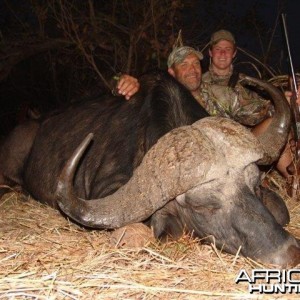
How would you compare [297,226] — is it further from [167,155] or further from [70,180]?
[70,180]

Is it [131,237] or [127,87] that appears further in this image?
[127,87]

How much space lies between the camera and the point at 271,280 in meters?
2.68

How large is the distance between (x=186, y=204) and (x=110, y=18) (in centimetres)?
716

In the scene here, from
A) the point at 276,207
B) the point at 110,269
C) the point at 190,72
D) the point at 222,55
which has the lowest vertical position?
the point at 276,207

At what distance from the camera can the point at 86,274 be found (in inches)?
109

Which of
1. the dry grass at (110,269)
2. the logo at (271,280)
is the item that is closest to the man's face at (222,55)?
the dry grass at (110,269)

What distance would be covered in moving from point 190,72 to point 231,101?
2.19ft

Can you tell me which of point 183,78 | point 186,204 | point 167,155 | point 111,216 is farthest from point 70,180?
point 183,78

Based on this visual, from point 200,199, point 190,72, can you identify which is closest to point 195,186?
point 200,199

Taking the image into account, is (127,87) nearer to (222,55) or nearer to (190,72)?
(190,72)

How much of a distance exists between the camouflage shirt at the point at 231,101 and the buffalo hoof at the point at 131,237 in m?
2.87

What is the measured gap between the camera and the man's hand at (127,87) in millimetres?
4844

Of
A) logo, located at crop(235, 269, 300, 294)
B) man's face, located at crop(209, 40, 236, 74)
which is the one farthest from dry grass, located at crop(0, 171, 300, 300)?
man's face, located at crop(209, 40, 236, 74)

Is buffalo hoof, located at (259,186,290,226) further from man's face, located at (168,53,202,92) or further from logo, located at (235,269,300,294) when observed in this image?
man's face, located at (168,53,202,92)
